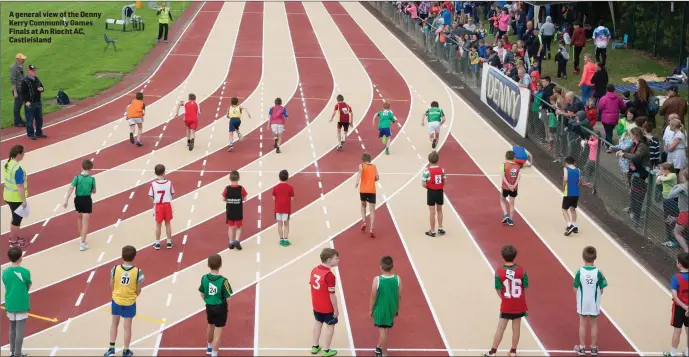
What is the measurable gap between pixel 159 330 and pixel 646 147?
10.2 meters

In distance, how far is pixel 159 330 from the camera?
1339 cm

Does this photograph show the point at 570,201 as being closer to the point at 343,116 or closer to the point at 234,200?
the point at 234,200

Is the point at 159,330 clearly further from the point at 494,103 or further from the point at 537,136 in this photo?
the point at 494,103

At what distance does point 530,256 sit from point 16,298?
898 centimetres

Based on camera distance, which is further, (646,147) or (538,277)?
(646,147)

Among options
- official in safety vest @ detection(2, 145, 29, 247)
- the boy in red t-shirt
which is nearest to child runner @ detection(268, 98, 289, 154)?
the boy in red t-shirt

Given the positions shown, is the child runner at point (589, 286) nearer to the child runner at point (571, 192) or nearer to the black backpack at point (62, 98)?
the child runner at point (571, 192)

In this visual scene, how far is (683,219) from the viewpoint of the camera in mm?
15812

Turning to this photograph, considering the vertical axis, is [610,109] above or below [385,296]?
above

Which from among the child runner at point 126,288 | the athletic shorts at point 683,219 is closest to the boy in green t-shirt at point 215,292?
the child runner at point 126,288

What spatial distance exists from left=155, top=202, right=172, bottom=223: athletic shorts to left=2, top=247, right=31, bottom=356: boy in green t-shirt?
14.2 feet

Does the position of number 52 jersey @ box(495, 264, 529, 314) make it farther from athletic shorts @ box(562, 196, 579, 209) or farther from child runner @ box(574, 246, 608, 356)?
athletic shorts @ box(562, 196, 579, 209)

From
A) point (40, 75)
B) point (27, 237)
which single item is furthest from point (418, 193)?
point (40, 75)

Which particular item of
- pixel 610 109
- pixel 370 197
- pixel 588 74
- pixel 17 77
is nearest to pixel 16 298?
pixel 370 197
